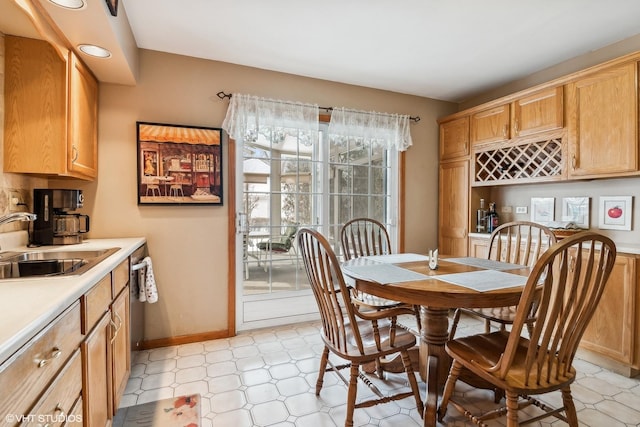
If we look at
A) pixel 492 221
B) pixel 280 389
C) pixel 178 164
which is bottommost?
pixel 280 389

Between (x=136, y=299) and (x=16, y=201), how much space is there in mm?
916

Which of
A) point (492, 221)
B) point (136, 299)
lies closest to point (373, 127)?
point (492, 221)

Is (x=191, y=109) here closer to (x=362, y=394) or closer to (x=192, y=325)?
(x=192, y=325)

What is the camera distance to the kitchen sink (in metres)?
1.43

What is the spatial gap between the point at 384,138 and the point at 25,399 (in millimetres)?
3268

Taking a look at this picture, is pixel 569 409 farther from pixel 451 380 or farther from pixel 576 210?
pixel 576 210

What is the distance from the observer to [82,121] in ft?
7.09

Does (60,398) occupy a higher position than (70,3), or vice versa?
(70,3)

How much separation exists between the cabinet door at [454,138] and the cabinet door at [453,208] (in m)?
0.10

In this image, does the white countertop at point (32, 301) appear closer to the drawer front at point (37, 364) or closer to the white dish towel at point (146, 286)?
the drawer front at point (37, 364)

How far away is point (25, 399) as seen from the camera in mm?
776

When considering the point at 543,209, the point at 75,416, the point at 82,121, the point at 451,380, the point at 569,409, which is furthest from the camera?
the point at 543,209

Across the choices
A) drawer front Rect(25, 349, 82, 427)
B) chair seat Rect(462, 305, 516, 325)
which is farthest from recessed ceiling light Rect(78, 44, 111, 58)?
chair seat Rect(462, 305, 516, 325)

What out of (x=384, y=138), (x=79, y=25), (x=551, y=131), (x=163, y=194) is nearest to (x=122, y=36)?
(x=79, y=25)
